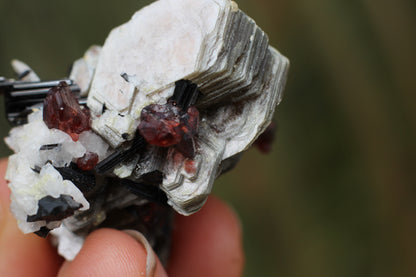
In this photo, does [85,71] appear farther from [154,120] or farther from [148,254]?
[148,254]

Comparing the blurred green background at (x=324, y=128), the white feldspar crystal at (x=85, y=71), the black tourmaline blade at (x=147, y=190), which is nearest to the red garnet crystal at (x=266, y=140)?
the black tourmaline blade at (x=147, y=190)

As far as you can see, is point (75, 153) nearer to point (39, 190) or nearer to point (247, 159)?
point (39, 190)

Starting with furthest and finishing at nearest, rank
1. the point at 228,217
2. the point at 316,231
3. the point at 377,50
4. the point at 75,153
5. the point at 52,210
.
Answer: the point at 316,231, the point at 377,50, the point at 228,217, the point at 75,153, the point at 52,210

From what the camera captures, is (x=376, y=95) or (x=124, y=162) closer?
(x=124, y=162)

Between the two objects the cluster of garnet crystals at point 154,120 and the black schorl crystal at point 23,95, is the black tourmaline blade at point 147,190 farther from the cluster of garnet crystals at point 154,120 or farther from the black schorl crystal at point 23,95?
the black schorl crystal at point 23,95

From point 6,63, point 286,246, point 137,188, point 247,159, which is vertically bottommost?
point 286,246

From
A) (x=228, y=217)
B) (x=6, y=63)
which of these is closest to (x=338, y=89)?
(x=228, y=217)
